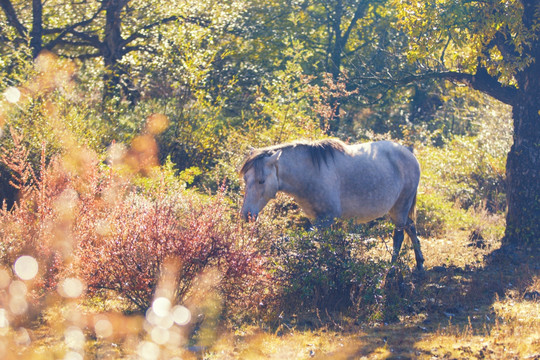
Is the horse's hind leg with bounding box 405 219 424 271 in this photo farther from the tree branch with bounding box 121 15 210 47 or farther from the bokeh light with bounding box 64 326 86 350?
the tree branch with bounding box 121 15 210 47

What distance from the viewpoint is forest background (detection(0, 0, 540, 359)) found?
20.4ft

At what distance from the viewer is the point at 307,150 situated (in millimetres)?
8555

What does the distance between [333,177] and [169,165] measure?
297 centimetres

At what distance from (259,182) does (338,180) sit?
1.51m

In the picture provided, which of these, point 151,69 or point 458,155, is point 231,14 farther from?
point 458,155

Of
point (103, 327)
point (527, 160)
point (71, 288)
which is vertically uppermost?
point (527, 160)

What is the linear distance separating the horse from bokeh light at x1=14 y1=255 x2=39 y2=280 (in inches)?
105

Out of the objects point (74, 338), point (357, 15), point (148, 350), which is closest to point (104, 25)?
point (357, 15)

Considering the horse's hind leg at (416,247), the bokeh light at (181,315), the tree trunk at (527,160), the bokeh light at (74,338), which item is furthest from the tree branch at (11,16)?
the tree trunk at (527,160)

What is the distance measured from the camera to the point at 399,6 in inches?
453

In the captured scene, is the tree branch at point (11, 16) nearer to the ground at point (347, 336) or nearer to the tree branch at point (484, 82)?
the tree branch at point (484, 82)

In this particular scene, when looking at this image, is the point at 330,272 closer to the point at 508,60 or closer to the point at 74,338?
the point at 74,338

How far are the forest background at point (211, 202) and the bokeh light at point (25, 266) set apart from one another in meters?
0.02

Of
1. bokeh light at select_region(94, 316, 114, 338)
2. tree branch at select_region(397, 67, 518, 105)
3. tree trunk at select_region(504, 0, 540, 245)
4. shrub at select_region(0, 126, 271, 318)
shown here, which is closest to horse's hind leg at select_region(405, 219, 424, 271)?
tree trunk at select_region(504, 0, 540, 245)
